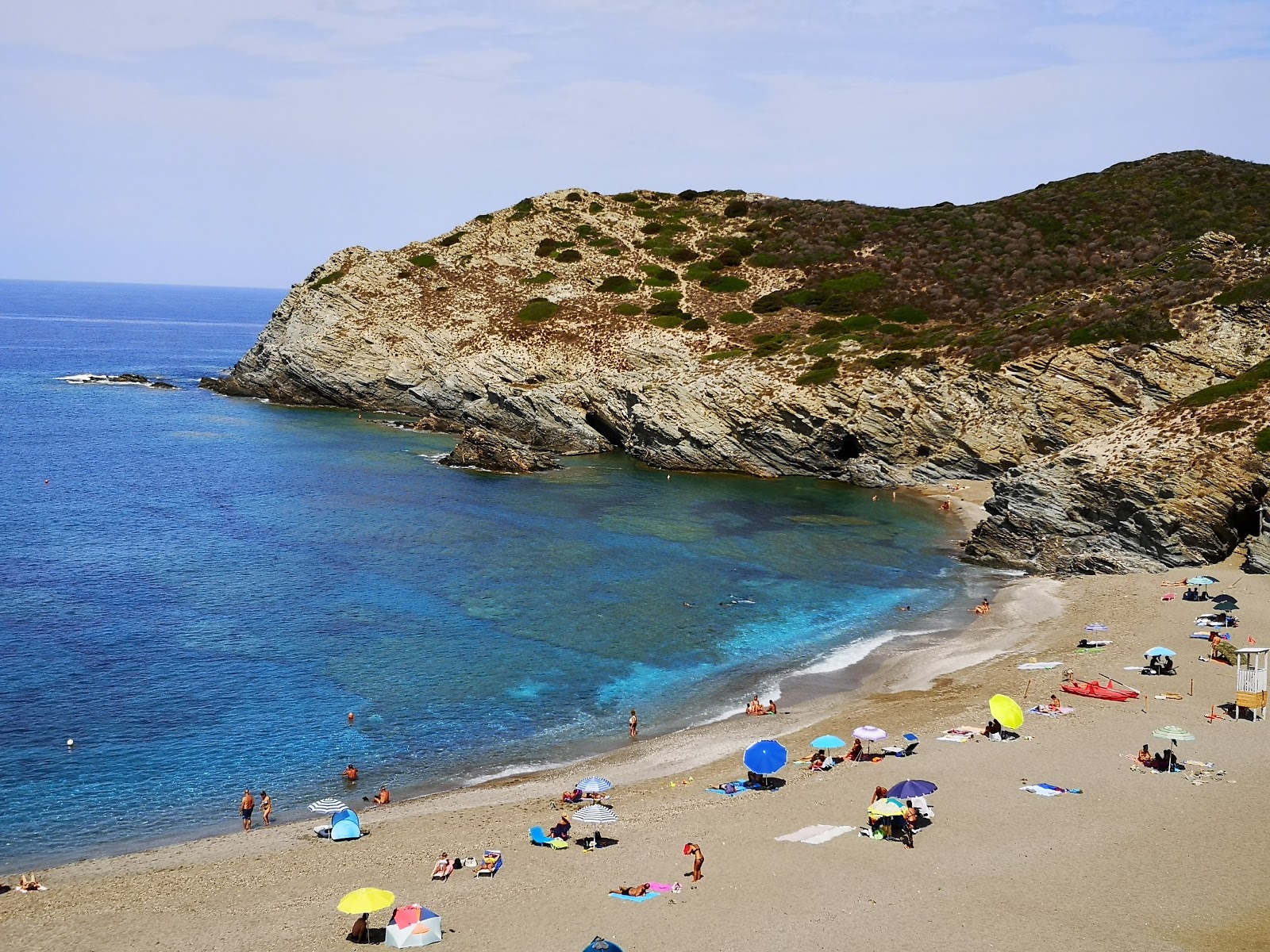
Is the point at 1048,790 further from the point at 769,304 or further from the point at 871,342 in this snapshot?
the point at 769,304

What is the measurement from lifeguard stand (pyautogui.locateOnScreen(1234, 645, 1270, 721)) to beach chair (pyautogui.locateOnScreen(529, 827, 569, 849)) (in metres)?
24.3

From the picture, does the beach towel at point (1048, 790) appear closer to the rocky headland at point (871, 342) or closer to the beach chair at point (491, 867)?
the beach chair at point (491, 867)

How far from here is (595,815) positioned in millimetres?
28500

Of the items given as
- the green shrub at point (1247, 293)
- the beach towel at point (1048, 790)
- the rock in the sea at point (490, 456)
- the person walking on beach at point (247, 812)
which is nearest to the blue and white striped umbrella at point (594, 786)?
the person walking on beach at point (247, 812)

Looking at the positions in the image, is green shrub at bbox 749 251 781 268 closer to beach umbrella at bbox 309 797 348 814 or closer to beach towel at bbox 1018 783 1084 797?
beach towel at bbox 1018 783 1084 797

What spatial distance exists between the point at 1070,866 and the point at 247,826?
903 inches

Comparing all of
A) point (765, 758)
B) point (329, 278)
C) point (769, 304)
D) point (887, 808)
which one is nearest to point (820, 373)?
point (769, 304)

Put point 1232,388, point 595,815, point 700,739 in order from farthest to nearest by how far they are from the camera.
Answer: point 1232,388
point 700,739
point 595,815

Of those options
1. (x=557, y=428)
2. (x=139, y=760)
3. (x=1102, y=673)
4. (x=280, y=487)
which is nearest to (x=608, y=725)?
(x=139, y=760)

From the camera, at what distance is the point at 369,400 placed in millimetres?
113062

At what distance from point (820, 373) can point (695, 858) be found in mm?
66722

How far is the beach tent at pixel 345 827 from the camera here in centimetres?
2878

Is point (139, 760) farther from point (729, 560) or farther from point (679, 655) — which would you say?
point (729, 560)

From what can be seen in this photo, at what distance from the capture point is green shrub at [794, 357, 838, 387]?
86812 millimetres
